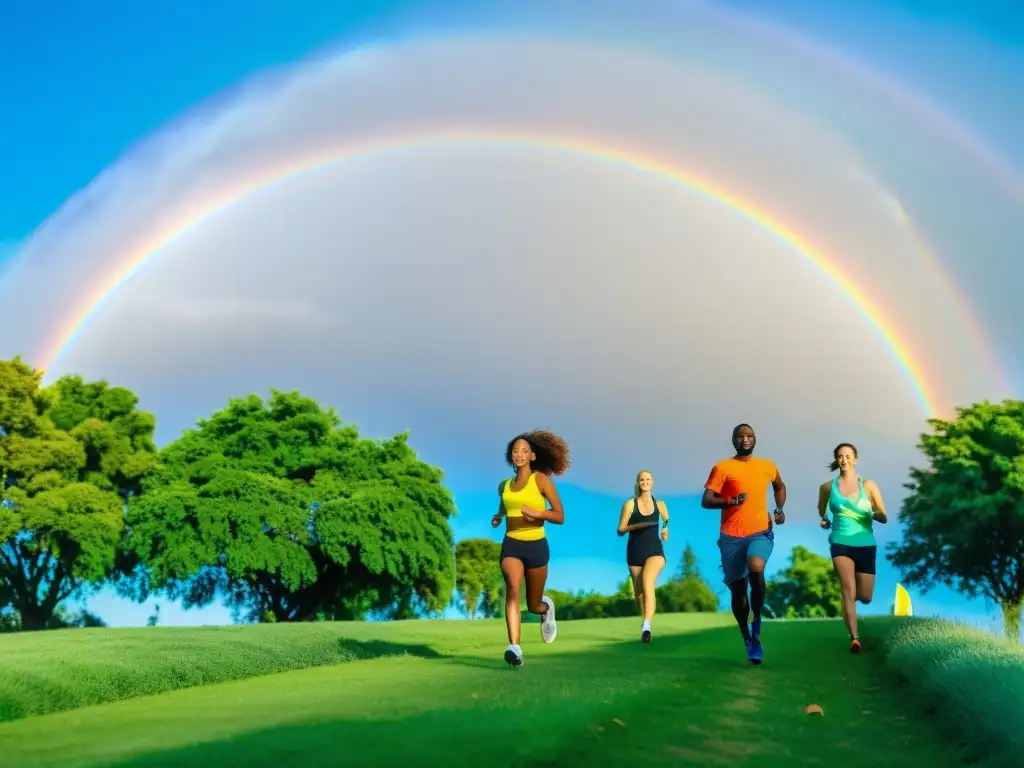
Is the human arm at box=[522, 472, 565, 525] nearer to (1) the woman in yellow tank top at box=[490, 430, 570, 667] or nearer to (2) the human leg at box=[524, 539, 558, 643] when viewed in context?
(1) the woman in yellow tank top at box=[490, 430, 570, 667]

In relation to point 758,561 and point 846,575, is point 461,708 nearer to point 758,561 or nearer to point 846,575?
point 758,561

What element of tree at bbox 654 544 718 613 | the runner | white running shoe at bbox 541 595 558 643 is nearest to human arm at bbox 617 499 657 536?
the runner

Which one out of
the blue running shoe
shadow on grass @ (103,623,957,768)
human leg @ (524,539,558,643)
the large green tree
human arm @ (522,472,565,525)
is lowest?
shadow on grass @ (103,623,957,768)

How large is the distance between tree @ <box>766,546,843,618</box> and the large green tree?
4224 centimetres

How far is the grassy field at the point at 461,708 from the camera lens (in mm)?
6688

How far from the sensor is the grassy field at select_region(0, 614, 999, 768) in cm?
669

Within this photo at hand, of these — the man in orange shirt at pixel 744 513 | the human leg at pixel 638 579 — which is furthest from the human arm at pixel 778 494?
the human leg at pixel 638 579

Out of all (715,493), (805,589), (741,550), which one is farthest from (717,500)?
(805,589)

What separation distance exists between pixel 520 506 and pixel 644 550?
4.98m

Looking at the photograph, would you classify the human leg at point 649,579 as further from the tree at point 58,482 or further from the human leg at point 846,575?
the tree at point 58,482

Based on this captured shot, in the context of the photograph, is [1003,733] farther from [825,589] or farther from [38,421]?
[825,589]

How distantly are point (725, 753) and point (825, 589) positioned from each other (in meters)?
84.1

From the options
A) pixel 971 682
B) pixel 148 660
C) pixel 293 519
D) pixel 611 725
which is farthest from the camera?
pixel 293 519

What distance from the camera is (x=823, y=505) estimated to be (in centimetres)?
1452
